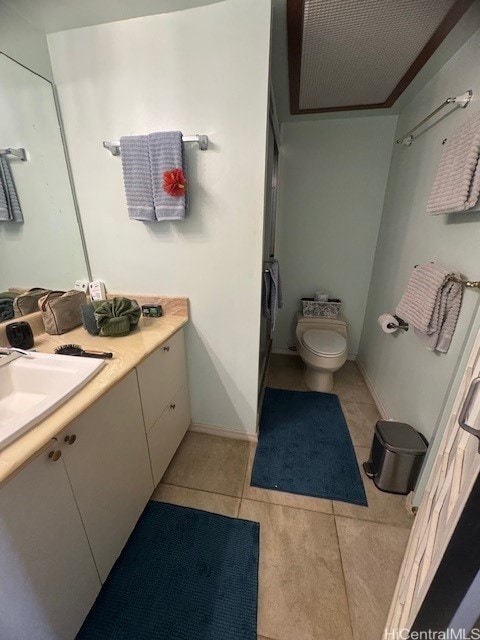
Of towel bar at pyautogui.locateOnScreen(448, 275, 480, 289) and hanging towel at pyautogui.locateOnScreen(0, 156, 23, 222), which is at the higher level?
hanging towel at pyautogui.locateOnScreen(0, 156, 23, 222)

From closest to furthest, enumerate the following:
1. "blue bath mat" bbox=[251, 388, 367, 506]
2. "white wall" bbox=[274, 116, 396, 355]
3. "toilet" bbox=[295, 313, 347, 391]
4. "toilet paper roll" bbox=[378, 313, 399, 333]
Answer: "blue bath mat" bbox=[251, 388, 367, 506], "toilet paper roll" bbox=[378, 313, 399, 333], "toilet" bbox=[295, 313, 347, 391], "white wall" bbox=[274, 116, 396, 355]

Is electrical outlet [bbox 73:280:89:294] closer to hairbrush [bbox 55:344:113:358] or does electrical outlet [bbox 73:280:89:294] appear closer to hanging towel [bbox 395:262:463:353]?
hairbrush [bbox 55:344:113:358]

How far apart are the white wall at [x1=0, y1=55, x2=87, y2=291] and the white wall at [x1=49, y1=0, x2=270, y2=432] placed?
88 millimetres

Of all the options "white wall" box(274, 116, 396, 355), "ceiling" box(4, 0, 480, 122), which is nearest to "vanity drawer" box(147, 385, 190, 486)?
"white wall" box(274, 116, 396, 355)

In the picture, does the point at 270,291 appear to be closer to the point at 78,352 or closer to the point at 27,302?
the point at 78,352

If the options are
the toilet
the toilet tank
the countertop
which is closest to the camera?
the countertop

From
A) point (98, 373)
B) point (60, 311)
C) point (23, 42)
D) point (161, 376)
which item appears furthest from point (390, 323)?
point (23, 42)

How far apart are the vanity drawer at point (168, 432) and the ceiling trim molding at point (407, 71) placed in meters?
2.04

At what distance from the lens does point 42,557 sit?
70cm

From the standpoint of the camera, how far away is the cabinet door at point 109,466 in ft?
2.69

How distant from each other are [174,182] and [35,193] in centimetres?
78

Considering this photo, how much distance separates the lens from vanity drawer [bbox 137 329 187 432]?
1.17 meters

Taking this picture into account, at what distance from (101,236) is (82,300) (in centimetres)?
40

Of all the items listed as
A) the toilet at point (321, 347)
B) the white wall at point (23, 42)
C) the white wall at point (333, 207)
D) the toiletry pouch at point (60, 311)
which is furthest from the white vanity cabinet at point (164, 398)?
the white wall at point (333, 207)
